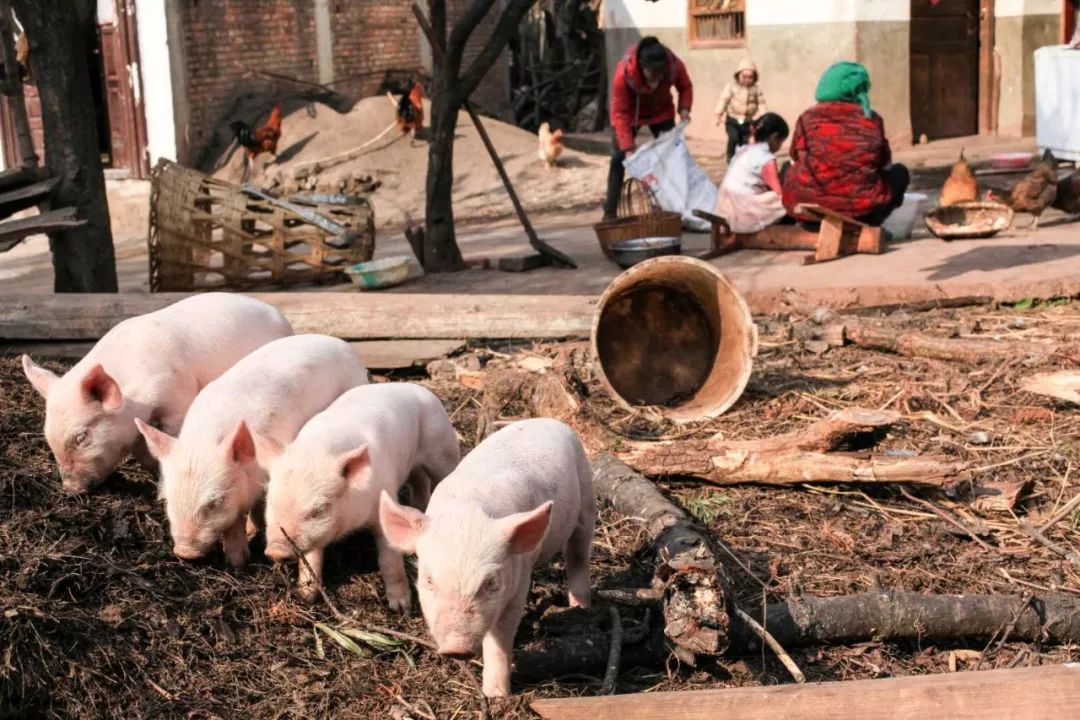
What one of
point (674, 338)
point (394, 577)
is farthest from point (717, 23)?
point (394, 577)

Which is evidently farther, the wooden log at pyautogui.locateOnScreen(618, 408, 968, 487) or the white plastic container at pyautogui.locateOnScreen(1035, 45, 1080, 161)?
the white plastic container at pyautogui.locateOnScreen(1035, 45, 1080, 161)

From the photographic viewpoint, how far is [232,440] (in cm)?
486

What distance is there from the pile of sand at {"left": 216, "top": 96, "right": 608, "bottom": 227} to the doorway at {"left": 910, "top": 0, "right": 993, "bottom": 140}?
14.6 feet

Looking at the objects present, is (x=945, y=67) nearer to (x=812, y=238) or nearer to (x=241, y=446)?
(x=812, y=238)

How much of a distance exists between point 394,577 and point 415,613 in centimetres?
15

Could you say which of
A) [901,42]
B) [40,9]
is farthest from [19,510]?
[901,42]

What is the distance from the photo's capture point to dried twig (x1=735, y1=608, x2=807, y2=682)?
13.9 ft

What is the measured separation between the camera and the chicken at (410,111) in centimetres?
1833

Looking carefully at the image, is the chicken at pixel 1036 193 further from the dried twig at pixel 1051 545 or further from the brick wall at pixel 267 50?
the brick wall at pixel 267 50

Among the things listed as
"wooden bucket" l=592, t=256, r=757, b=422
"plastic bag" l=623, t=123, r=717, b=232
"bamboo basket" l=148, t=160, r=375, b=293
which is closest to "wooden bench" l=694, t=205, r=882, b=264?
"plastic bag" l=623, t=123, r=717, b=232

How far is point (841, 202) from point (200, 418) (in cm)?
709

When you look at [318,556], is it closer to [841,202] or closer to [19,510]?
[19,510]

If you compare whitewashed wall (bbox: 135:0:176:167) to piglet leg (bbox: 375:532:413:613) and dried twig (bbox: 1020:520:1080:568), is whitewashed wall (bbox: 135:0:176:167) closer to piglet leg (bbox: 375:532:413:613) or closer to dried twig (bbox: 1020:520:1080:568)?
piglet leg (bbox: 375:532:413:613)

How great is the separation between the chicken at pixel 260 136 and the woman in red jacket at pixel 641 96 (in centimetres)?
595
